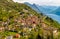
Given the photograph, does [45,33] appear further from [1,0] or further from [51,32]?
[1,0]

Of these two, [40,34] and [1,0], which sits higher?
[40,34]

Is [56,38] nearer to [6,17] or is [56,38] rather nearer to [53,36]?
[53,36]

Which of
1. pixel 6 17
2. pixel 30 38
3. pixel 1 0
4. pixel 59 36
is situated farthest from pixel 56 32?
pixel 1 0

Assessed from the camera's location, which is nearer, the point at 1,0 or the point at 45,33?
the point at 45,33

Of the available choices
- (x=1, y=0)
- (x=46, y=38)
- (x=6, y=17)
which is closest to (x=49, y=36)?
(x=46, y=38)

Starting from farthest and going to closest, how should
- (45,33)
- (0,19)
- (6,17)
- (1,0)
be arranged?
(1,0) < (6,17) < (0,19) < (45,33)

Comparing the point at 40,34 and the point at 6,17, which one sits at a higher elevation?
the point at 40,34

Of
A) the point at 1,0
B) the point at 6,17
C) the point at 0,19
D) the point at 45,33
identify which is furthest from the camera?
the point at 1,0

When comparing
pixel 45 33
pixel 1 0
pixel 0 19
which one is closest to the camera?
pixel 45 33

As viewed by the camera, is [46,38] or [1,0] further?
[1,0]
